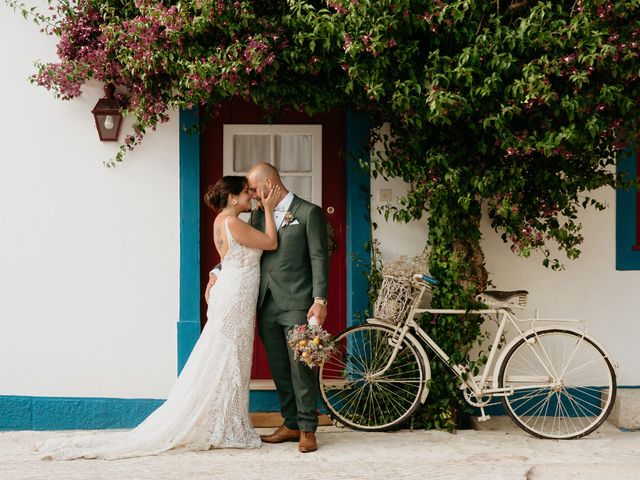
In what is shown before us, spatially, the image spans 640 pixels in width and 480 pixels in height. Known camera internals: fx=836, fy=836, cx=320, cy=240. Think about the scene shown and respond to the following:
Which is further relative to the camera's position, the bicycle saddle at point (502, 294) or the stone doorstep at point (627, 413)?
the stone doorstep at point (627, 413)

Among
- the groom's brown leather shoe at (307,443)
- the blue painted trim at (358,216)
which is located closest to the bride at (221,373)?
the groom's brown leather shoe at (307,443)

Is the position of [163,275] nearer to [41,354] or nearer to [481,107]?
[41,354]

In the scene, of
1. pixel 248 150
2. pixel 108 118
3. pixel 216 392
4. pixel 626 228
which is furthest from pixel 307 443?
pixel 626 228

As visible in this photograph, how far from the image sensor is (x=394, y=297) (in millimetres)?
6141

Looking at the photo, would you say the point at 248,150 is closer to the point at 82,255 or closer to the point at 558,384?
the point at 82,255

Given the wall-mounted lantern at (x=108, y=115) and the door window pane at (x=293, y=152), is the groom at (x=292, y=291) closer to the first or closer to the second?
the door window pane at (x=293, y=152)

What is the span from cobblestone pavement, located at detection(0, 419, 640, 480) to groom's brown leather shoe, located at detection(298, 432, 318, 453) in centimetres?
4

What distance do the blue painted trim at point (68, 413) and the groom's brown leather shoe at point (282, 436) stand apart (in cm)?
115

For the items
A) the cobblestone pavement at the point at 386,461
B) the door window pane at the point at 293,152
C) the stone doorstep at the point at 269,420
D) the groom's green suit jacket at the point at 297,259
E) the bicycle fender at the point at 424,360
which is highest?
the door window pane at the point at 293,152

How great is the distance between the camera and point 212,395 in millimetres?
5836

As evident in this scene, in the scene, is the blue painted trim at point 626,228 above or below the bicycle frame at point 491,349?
above

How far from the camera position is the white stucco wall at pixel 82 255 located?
6672 millimetres

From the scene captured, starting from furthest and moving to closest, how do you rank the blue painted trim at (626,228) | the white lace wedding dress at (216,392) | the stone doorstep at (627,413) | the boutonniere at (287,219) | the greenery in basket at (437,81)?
1. the blue painted trim at (626,228)
2. the stone doorstep at (627,413)
3. the boutonniere at (287,219)
4. the white lace wedding dress at (216,392)
5. the greenery in basket at (437,81)

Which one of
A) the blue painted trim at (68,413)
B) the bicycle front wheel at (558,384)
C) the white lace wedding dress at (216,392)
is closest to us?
the white lace wedding dress at (216,392)
